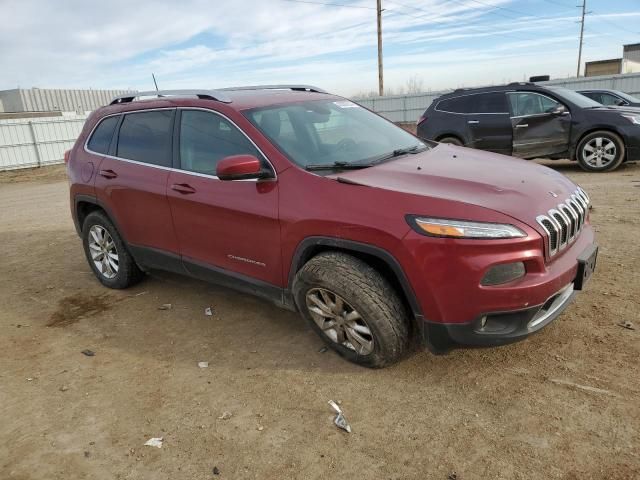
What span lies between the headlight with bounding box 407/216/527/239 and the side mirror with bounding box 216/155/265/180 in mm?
1179

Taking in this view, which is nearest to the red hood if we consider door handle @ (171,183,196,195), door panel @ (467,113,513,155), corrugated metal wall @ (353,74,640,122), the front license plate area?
the front license plate area

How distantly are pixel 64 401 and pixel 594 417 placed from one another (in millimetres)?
3061

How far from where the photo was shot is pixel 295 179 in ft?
10.5

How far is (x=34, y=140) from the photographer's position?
20438 millimetres

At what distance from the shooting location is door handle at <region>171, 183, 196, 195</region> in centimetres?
381

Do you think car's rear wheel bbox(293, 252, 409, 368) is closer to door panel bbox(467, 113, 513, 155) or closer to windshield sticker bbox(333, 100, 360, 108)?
windshield sticker bbox(333, 100, 360, 108)

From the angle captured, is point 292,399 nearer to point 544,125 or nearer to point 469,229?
point 469,229

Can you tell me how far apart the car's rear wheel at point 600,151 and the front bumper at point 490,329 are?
746 cm

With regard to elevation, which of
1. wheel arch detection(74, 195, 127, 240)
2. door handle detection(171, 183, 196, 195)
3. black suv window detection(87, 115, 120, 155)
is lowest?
wheel arch detection(74, 195, 127, 240)

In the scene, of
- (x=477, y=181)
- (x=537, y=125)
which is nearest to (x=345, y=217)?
(x=477, y=181)

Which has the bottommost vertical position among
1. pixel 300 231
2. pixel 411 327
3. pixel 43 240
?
pixel 43 240

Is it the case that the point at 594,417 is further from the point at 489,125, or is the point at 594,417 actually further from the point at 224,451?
the point at 489,125

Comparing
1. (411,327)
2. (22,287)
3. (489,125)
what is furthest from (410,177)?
(489,125)

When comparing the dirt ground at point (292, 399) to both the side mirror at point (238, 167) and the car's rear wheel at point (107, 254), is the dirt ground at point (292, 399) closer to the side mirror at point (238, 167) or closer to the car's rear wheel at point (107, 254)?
the car's rear wheel at point (107, 254)
